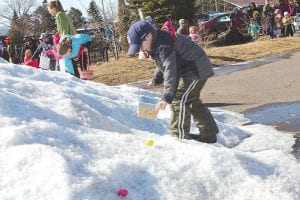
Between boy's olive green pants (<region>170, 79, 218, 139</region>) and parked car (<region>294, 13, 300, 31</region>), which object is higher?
parked car (<region>294, 13, 300, 31</region>)

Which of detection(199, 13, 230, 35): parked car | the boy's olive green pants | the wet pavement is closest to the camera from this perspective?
the boy's olive green pants

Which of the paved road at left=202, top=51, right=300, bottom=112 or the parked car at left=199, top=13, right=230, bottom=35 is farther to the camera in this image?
the parked car at left=199, top=13, right=230, bottom=35

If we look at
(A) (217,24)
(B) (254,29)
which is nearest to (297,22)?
(A) (217,24)

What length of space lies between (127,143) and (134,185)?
77cm

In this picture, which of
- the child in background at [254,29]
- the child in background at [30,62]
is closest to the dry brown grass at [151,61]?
the child in background at [30,62]

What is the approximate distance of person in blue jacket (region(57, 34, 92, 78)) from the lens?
361 inches

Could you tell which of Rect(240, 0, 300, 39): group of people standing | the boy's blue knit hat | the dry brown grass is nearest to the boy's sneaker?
the boy's blue knit hat

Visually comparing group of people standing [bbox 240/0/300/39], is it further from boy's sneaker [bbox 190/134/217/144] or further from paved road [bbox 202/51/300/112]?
boy's sneaker [bbox 190/134/217/144]

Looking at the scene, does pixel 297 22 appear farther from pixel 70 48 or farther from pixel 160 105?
pixel 160 105

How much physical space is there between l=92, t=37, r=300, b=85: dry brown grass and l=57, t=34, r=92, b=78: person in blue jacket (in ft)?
15.4

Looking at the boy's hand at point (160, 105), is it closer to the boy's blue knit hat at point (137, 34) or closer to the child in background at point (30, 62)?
the boy's blue knit hat at point (137, 34)

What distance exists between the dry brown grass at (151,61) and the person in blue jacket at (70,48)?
468 cm

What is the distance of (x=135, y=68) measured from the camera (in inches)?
618

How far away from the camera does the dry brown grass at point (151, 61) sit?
48.5ft
